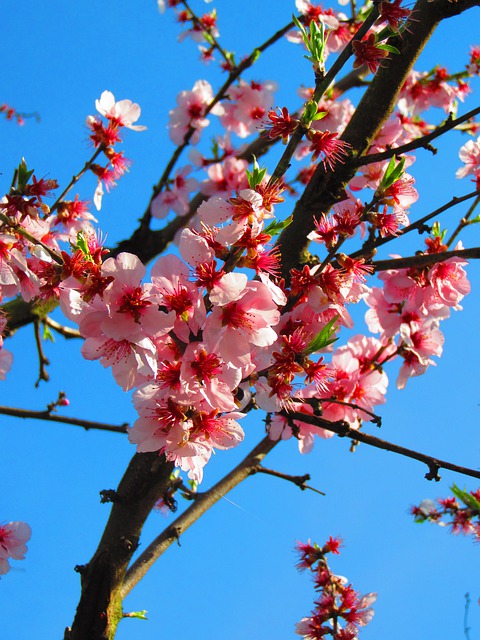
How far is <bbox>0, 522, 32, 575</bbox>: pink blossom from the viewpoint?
2.86m

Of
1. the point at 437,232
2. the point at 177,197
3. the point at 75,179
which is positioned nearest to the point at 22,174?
the point at 75,179

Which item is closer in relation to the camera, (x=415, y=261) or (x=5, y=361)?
(x=415, y=261)

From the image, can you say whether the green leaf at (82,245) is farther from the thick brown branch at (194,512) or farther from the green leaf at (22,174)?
the thick brown branch at (194,512)

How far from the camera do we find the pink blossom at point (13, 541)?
9.37ft

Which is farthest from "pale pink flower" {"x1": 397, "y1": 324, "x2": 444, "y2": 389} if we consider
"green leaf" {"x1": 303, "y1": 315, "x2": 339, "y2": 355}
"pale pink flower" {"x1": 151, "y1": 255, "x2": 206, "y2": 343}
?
"pale pink flower" {"x1": 151, "y1": 255, "x2": 206, "y2": 343}

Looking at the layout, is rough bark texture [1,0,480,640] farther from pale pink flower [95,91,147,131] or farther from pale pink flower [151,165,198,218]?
pale pink flower [151,165,198,218]

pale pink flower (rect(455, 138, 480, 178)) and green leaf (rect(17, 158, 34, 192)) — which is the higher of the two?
pale pink flower (rect(455, 138, 480, 178))

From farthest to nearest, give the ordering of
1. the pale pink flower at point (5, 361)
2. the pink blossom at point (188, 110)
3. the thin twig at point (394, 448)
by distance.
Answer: the pink blossom at point (188, 110) → the pale pink flower at point (5, 361) → the thin twig at point (394, 448)

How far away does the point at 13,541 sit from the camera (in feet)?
9.41

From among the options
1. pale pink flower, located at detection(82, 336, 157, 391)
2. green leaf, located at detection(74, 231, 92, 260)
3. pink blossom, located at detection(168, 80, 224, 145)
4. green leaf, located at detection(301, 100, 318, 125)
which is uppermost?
pink blossom, located at detection(168, 80, 224, 145)

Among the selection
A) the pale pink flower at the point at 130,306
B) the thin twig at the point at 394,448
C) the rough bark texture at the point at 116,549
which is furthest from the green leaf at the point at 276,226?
the rough bark texture at the point at 116,549

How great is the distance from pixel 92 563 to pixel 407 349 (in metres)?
1.65

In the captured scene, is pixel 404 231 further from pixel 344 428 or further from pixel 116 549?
pixel 116 549

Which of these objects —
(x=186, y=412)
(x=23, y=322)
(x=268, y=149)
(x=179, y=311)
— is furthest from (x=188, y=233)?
(x=268, y=149)
